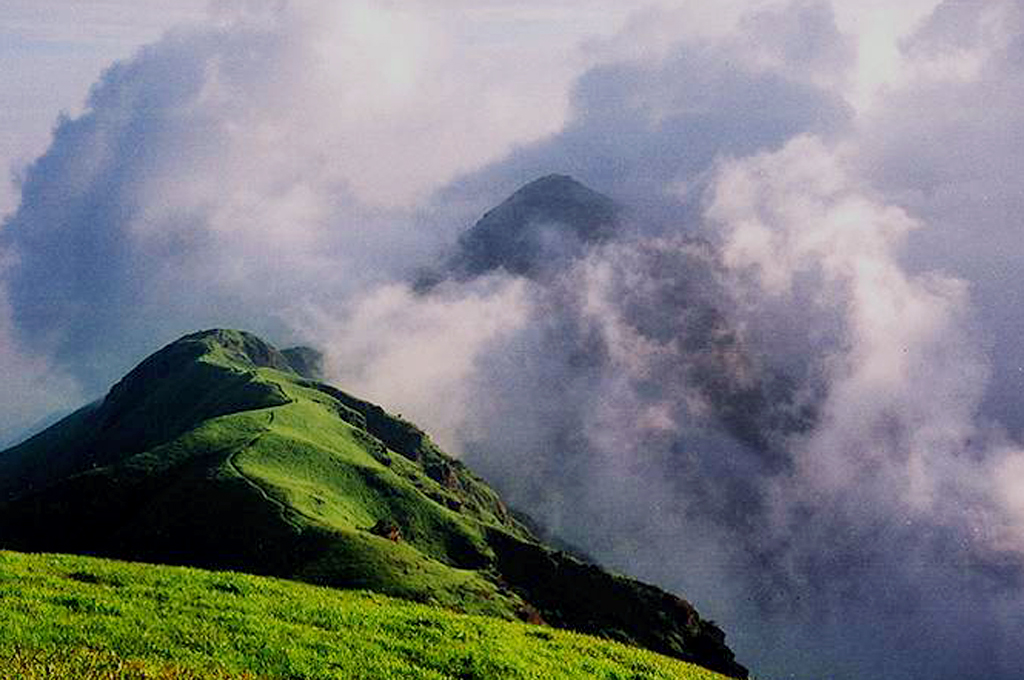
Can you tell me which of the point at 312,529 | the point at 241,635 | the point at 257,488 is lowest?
the point at 241,635

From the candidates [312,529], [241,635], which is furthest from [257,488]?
[241,635]

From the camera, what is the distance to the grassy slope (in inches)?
899

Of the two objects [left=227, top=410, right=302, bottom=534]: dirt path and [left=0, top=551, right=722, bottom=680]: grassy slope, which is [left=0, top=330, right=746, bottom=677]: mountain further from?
[left=0, top=551, right=722, bottom=680]: grassy slope

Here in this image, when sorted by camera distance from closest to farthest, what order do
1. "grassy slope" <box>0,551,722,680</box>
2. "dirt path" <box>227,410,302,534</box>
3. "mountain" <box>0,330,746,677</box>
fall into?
"grassy slope" <box>0,551,722,680</box>, "mountain" <box>0,330,746,677</box>, "dirt path" <box>227,410,302,534</box>

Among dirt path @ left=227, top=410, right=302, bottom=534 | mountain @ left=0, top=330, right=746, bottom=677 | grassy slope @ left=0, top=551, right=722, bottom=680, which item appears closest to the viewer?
grassy slope @ left=0, top=551, right=722, bottom=680

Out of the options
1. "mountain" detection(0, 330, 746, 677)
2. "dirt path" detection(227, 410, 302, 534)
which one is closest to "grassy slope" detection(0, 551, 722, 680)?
"mountain" detection(0, 330, 746, 677)

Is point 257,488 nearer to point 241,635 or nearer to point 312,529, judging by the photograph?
point 312,529

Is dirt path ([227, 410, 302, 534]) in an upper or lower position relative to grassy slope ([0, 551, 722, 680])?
upper

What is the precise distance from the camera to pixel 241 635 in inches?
1035

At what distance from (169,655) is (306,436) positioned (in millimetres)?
133813

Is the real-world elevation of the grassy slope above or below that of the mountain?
below

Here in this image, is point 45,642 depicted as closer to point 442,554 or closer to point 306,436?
point 442,554

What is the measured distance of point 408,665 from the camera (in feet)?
85.8

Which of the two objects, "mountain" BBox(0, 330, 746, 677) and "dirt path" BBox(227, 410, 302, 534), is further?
"dirt path" BBox(227, 410, 302, 534)
